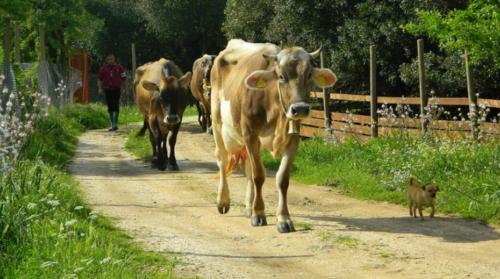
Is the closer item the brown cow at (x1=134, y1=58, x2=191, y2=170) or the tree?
the brown cow at (x1=134, y1=58, x2=191, y2=170)

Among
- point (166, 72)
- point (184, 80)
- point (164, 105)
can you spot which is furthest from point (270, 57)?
point (166, 72)

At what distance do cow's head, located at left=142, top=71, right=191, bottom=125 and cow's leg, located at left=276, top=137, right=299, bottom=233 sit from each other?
19.7ft

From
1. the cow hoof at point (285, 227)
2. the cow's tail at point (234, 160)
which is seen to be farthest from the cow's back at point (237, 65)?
the cow hoof at point (285, 227)

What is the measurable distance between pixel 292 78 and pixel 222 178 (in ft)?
7.21

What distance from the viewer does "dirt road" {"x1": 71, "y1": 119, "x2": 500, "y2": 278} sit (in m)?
7.34

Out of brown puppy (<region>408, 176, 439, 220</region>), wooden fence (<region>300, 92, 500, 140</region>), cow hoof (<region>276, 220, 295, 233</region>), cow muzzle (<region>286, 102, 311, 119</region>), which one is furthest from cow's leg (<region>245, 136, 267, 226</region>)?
wooden fence (<region>300, 92, 500, 140</region>)

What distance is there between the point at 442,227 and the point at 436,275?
234cm

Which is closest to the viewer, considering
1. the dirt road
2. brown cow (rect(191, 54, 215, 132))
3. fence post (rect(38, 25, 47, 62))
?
the dirt road

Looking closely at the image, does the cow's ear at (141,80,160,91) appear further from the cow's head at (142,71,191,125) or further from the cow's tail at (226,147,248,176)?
the cow's tail at (226,147,248,176)

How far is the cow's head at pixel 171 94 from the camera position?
1525 cm

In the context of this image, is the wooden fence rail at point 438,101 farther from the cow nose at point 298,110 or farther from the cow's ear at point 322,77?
the cow nose at point 298,110

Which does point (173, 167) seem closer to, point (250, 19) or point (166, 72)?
point (166, 72)

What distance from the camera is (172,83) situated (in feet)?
50.9

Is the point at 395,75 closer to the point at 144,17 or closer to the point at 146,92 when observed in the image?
the point at 146,92
